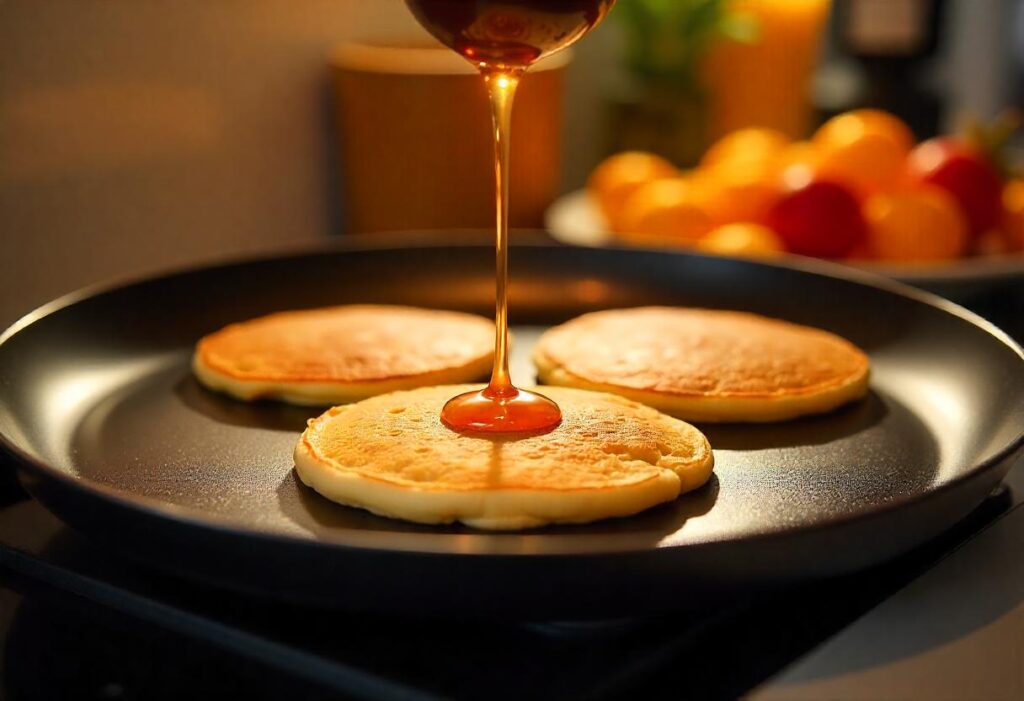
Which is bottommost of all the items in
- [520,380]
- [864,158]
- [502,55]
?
[520,380]

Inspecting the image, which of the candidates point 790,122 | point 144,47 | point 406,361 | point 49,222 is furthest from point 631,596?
point 790,122

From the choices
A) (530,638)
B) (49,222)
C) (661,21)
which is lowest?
(530,638)

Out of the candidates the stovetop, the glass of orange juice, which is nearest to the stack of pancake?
the stovetop

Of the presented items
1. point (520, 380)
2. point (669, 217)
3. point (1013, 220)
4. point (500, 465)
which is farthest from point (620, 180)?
point (500, 465)

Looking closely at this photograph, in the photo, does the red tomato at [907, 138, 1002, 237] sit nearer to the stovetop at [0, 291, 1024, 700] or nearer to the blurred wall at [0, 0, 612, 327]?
the blurred wall at [0, 0, 612, 327]

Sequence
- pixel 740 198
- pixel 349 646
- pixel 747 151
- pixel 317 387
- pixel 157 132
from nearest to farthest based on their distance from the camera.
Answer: pixel 349 646 → pixel 317 387 → pixel 157 132 → pixel 740 198 → pixel 747 151

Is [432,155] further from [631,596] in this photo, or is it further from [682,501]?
[631,596]

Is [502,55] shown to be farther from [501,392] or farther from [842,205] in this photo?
[842,205]
